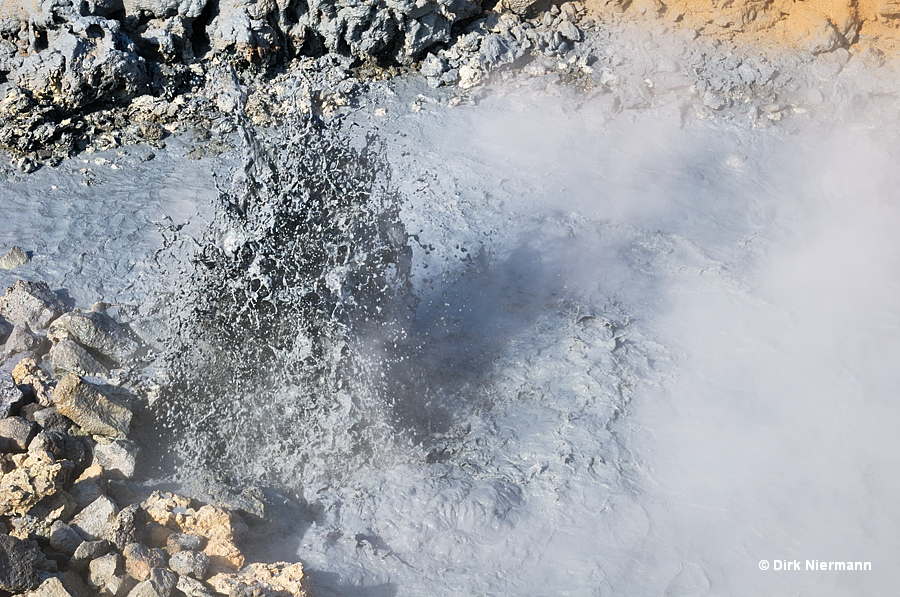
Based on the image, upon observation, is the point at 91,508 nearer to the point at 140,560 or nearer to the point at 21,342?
the point at 140,560

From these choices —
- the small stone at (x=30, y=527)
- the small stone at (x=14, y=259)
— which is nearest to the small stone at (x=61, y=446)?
the small stone at (x=30, y=527)

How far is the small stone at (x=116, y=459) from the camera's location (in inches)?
119

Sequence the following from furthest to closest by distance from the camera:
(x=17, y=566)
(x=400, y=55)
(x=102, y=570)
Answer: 1. (x=400, y=55)
2. (x=102, y=570)
3. (x=17, y=566)

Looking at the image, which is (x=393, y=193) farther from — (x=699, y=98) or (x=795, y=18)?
(x=795, y=18)

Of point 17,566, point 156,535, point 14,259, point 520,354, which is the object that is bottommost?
point 520,354

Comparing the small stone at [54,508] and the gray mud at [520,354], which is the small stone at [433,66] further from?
the small stone at [54,508]

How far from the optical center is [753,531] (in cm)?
297

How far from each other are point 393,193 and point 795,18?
3705 mm

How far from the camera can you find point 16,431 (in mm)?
2898

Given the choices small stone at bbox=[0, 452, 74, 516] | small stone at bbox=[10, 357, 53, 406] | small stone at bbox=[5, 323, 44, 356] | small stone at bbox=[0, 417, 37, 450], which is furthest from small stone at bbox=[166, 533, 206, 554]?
small stone at bbox=[5, 323, 44, 356]

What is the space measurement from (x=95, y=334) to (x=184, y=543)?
1361mm

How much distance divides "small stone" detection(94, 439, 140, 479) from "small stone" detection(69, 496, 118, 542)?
1.25 ft

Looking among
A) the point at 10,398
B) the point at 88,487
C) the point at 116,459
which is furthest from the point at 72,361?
the point at 88,487

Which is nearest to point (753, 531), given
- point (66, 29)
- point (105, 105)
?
point (105, 105)
